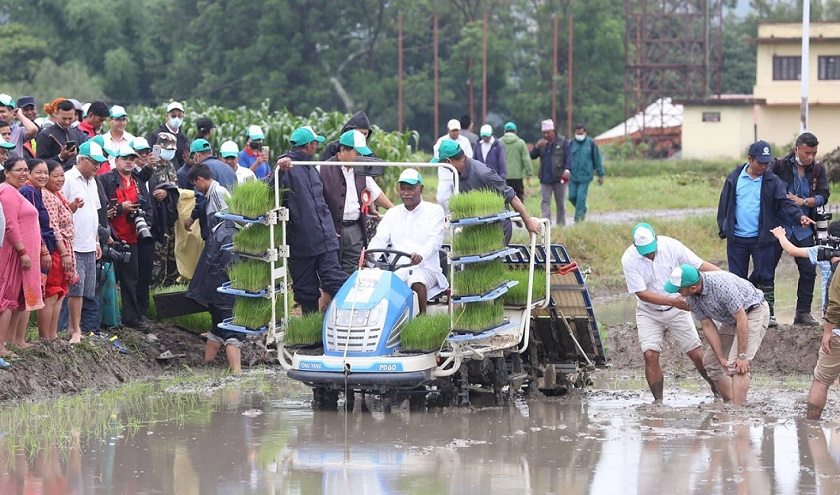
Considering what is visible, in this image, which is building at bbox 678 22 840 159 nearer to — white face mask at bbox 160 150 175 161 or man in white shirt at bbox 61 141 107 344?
white face mask at bbox 160 150 175 161

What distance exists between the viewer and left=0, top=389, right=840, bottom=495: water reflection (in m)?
8.72

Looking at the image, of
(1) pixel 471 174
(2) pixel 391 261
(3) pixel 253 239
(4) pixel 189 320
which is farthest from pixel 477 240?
(4) pixel 189 320

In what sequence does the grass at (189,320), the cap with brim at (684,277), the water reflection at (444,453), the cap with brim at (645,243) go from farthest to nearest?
the grass at (189,320)
the cap with brim at (645,243)
the cap with brim at (684,277)
the water reflection at (444,453)

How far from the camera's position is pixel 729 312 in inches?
440

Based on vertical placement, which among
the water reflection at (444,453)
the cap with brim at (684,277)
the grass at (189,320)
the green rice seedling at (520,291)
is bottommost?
the water reflection at (444,453)

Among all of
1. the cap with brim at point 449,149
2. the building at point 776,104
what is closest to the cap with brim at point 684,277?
the cap with brim at point 449,149

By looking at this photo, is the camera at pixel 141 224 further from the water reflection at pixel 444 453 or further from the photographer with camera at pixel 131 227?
the water reflection at pixel 444 453

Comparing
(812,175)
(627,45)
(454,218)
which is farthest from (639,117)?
(454,218)

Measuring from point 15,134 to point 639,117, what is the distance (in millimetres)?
47902

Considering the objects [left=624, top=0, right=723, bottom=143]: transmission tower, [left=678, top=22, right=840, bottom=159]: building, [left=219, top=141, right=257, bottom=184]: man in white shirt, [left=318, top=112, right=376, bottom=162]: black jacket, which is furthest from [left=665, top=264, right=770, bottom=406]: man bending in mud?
[left=624, top=0, right=723, bottom=143]: transmission tower

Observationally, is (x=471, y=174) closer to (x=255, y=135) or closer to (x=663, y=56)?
(x=255, y=135)

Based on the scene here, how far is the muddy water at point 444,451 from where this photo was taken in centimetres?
873

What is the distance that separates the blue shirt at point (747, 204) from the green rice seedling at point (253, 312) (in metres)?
5.33

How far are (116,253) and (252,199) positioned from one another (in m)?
2.38
